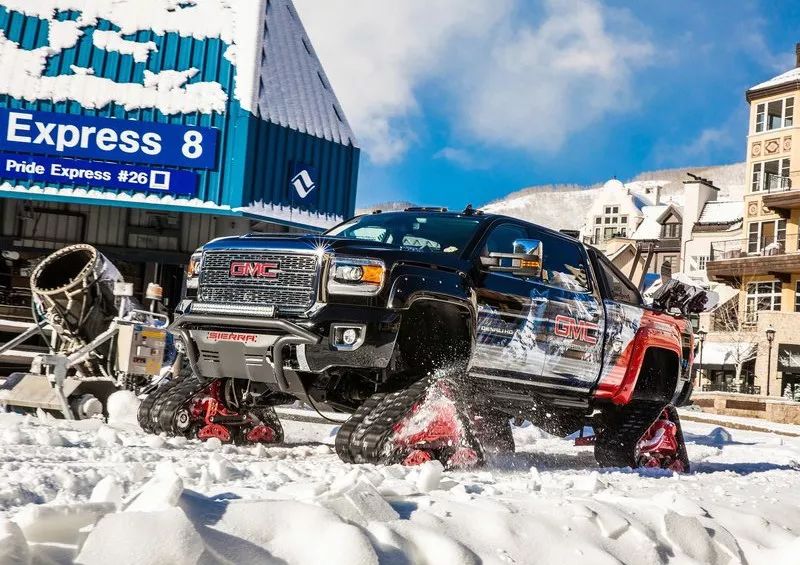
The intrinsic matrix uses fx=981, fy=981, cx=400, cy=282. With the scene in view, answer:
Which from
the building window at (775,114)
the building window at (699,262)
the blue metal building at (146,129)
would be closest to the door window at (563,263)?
the blue metal building at (146,129)

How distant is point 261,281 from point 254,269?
4.1 inches

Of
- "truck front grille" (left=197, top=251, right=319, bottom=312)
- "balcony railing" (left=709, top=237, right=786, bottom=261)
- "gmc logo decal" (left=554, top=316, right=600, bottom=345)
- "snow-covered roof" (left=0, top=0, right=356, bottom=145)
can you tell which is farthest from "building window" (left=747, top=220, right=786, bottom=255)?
"truck front grille" (left=197, top=251, right=319, bottom=312)

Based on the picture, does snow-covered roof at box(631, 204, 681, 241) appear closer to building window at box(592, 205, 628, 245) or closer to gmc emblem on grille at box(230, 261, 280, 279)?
building window at box(592, 205, 628, 245)

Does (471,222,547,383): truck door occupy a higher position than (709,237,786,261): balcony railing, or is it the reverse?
(709,237,786,261): balcony railing

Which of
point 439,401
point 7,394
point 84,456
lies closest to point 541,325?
point 439,401

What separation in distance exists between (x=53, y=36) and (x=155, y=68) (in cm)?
240

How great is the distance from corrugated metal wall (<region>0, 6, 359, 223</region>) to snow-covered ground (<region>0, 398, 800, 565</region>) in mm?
15999

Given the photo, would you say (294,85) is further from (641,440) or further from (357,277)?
(357,277)

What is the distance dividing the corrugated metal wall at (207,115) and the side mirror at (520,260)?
1610 cm

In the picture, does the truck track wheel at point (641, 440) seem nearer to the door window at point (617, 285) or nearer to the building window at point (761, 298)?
the door window at point (617, 285)

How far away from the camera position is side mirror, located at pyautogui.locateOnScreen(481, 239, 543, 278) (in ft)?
22.0

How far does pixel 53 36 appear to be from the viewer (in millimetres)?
22266

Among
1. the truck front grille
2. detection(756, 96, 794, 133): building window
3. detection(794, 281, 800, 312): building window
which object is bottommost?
the truck front grille

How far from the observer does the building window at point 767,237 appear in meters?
50.7
